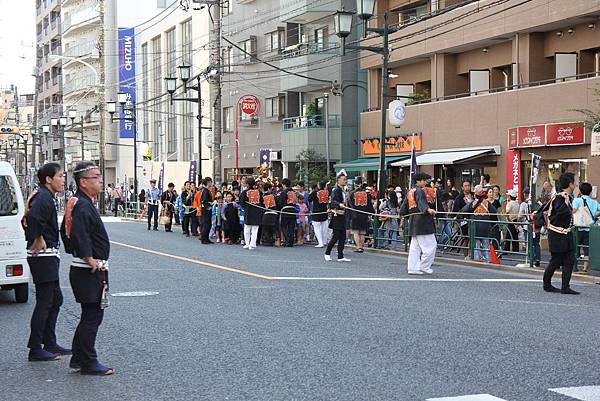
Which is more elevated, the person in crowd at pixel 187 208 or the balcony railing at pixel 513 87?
the balcony railing at pixel 513 87

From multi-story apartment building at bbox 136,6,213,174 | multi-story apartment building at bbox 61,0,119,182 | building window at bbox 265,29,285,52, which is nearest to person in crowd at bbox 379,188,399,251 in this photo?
building window at bbox 265,29,285,52

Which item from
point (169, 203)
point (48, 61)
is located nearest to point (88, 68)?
point (48, 61)

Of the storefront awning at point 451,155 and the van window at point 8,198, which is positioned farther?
the storefront awning at point 451,155

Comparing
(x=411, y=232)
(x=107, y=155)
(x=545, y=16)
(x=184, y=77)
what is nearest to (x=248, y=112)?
(x=184, y=77)

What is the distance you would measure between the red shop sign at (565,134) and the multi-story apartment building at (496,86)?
3 cm

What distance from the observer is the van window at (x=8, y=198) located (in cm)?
1197

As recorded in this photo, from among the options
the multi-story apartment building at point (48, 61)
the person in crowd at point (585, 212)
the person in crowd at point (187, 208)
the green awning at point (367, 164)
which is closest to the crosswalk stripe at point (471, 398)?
the person in crowd at point (585, 212)

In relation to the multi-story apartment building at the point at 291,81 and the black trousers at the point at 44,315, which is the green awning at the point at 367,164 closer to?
the multi-story apartment building at the point at 291,81

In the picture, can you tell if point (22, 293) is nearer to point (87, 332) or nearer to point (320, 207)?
point (87, 332)

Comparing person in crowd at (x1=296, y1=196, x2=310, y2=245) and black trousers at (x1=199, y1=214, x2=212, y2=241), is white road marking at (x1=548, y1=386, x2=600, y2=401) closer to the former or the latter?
person in crowd at (x1=296, y1=196, x2=310, y2=245)

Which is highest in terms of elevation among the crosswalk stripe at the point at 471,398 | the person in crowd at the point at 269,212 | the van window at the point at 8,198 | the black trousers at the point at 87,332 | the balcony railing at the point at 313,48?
the balcony railing at the point at 313,48

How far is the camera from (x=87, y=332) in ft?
24.6

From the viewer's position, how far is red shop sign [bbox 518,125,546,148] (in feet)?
83.0

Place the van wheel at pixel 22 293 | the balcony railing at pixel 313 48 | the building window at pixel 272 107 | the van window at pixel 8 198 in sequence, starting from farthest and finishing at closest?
the building window at pixel 272 107 < the balcony railing at pixel 313 48 < the van wheel at pixel 22 293 < the van window at pixel 8 198
